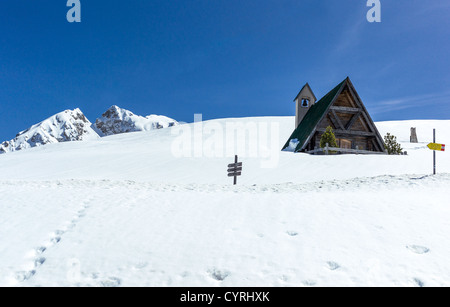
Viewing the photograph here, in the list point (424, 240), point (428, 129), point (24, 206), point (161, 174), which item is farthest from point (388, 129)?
point (24, 206)

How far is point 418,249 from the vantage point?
4.40m

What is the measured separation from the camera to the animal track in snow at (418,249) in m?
4.31

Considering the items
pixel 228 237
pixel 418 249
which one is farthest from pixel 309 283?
pixel 418 249

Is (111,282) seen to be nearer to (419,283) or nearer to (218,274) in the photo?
(218,274)

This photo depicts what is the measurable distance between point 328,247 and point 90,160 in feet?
70.5

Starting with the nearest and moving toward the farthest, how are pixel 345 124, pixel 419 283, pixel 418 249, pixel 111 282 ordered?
1. pixel 419 283
2. pixel 111 282
3. pixel 418 249
4. pixel 345 124

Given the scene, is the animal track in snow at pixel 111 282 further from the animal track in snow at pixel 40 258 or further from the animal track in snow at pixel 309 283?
the animal track in snow at pixel 309 283

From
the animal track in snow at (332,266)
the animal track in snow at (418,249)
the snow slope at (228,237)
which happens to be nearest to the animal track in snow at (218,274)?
the snow slope at (228,237)

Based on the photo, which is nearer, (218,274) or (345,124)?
(218,274)

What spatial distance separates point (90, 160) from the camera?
2200cm

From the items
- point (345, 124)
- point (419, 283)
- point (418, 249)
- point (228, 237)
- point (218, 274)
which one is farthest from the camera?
point (345, 124)
